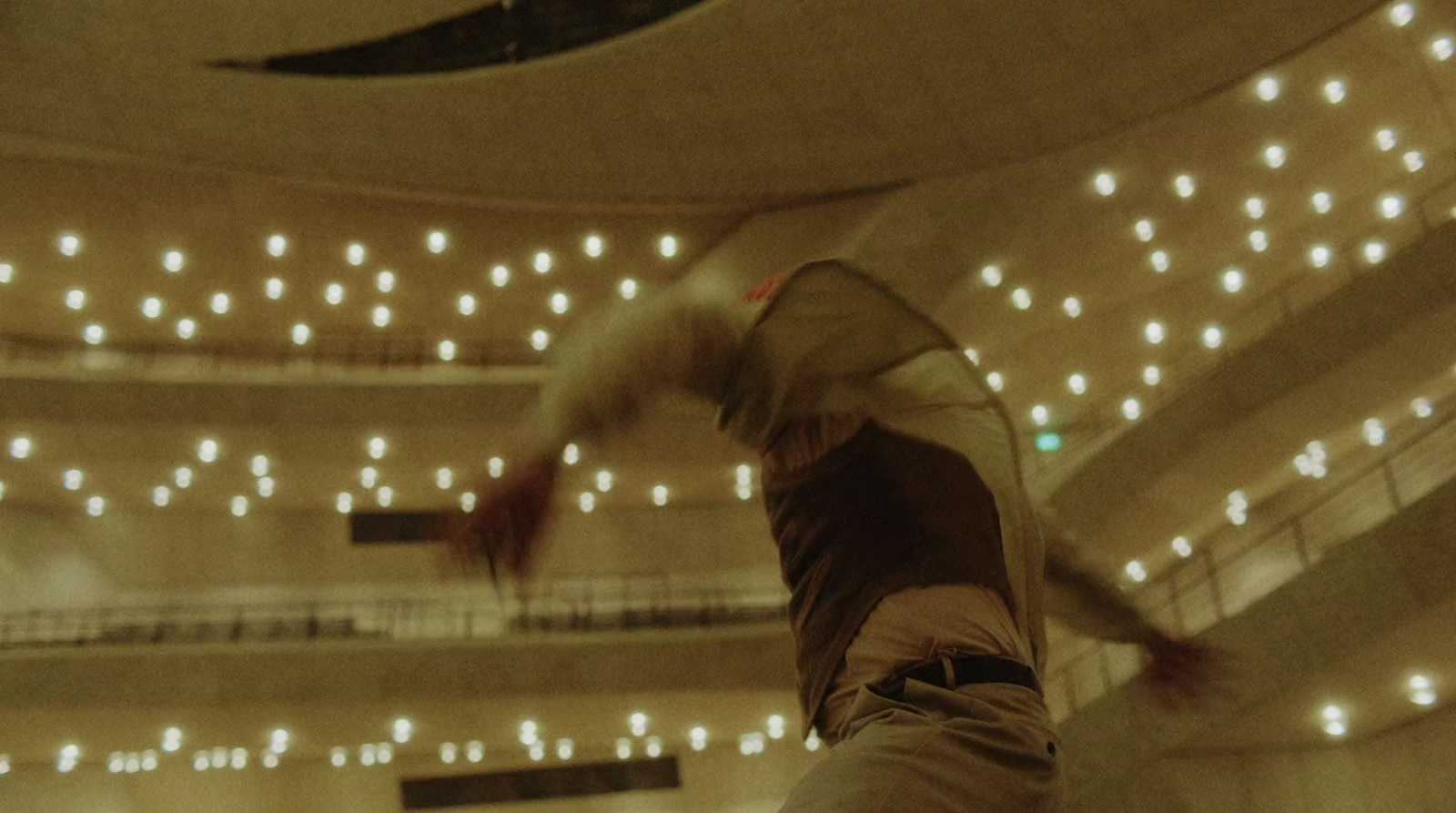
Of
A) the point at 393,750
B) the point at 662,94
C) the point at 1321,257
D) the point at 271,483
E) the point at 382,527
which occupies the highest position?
the point at 662,94

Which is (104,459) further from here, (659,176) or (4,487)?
(659,176)

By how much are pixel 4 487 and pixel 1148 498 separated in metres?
13.3

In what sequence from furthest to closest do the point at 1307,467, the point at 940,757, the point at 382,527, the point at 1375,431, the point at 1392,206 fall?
1. the point at 382,527
2. the point at 1307,467
3. the point at 1392,206
4. the point at 1375,431
5. the point at 940,757

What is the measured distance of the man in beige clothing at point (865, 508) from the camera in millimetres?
1005

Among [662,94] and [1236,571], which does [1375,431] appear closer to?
[1236,571]

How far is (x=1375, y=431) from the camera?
1105 cm

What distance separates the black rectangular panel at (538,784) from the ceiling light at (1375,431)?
831 cm

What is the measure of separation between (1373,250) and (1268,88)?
1.90 meters

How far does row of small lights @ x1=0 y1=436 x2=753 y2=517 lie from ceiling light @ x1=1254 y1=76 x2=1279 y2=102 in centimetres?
689

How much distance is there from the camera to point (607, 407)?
1.01 meters

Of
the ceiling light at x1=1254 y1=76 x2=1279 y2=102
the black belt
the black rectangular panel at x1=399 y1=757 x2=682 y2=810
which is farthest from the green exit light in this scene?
the black belt

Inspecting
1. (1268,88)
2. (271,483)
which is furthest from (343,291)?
(1268,88)

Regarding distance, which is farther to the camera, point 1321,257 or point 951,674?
point 1321,257

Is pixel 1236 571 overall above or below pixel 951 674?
above
